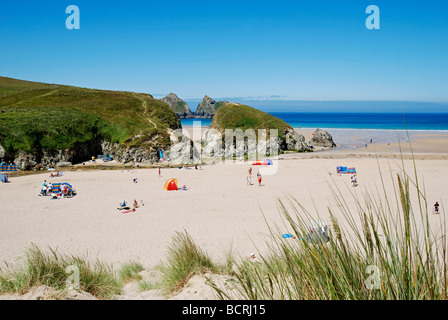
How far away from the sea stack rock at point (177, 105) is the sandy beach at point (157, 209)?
4936 inches

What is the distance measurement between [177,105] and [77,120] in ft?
387

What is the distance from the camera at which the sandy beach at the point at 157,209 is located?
12.1m

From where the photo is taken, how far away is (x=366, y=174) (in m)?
27.8

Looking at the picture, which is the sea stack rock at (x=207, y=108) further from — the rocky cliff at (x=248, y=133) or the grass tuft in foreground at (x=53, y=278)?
the grass tuft in foreground at (x=53, y=278)

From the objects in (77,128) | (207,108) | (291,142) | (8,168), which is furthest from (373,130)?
(207,108)

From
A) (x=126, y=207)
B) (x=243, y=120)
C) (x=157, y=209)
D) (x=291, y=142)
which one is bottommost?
(x=157, y=209)

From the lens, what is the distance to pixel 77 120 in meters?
41.2

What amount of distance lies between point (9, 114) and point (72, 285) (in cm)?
4222

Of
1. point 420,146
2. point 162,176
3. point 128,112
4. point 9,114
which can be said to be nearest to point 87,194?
point 162,176

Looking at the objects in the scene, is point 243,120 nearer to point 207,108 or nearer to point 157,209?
point 157,209

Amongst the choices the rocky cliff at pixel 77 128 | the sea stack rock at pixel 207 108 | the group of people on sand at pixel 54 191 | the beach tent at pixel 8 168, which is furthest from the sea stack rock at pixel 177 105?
the group of people on sand at pixel 54 191

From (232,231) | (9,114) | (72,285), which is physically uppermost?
(9,114)

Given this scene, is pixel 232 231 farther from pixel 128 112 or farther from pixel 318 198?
pixel 128 112
